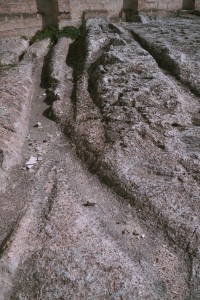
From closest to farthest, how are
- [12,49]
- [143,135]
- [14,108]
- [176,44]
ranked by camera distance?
[143,135], [14,108], [176,44], [12,49]

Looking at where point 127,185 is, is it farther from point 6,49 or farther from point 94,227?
point 6,49

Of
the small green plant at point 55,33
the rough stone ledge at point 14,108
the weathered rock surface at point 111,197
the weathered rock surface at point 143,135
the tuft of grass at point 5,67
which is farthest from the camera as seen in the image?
the small green plant at point 55,33

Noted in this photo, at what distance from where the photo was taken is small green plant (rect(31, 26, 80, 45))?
12.5 meters

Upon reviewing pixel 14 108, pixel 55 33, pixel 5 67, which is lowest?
pixel 14 108

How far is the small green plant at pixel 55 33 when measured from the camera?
12.5m

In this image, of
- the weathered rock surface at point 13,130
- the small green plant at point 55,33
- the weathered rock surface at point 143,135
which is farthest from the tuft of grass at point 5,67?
the small green plant at point 55,33

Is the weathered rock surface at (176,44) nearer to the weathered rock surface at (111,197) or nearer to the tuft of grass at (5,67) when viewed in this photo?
the weathered rock surface at (111,197)

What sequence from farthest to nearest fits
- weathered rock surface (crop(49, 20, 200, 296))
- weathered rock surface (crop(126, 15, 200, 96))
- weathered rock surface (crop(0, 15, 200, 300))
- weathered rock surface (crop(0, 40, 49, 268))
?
weathered rock surface (crop(126, 15, 200, 96)), weathered rock surface (crop(0, 40, 49, 268)), weathered rock surface (crop(49, 20, 200, 296)), weathered rock surface (crop(0, 15, 200, 300))

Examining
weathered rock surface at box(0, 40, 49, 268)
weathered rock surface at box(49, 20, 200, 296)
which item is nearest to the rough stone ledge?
weathered rock surface at box(0, 40, 49, 268)

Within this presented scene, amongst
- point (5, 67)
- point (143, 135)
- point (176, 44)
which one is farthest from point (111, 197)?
point (176, 44)

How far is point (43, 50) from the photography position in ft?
38.2

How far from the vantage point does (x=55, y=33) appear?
12.6 meters

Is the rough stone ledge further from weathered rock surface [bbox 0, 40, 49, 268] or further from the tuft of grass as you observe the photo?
the tuft of grass

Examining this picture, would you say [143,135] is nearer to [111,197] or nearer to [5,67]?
[111,197]
